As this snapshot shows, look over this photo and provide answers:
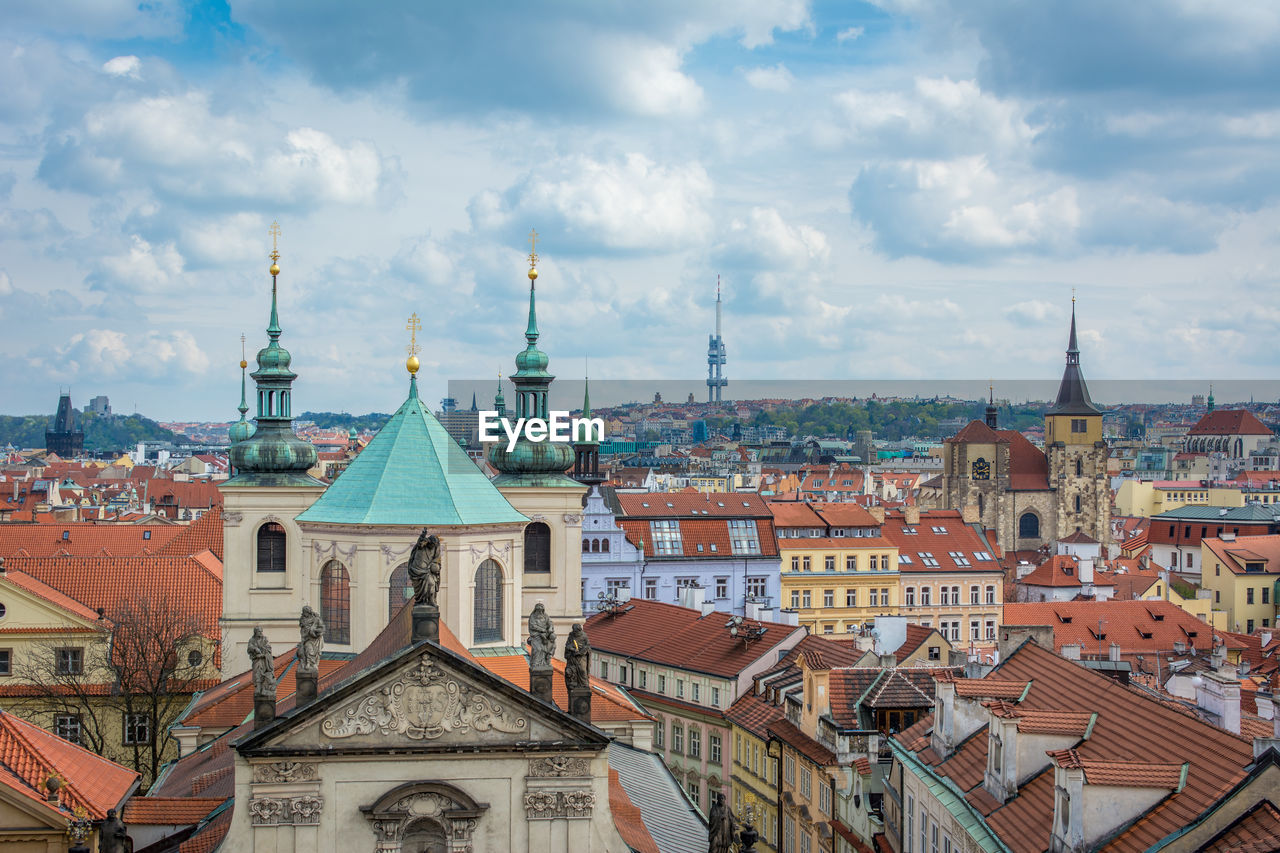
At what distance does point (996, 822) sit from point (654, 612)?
38852 millimetres

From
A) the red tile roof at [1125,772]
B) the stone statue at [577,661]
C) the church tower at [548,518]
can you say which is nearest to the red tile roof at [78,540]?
the church tower at [548,518]

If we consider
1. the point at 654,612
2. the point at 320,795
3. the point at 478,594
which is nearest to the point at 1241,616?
the point at 654,612

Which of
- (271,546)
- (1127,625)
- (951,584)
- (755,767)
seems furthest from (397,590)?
(951,584)

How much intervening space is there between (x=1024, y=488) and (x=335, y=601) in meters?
124

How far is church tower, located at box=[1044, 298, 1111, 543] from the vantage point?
514 feet

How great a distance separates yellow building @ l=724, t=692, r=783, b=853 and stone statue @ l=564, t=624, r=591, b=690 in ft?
65.3

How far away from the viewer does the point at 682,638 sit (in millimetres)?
60906

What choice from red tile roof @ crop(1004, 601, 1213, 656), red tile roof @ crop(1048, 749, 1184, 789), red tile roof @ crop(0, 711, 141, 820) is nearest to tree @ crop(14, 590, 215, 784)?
red tile roof @ crop(0, 711, 141, 820)

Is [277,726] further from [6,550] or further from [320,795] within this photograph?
[6,550]

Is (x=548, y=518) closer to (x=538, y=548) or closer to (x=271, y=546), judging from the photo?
(x=538, y=548)

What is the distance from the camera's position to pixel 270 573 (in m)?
51.6

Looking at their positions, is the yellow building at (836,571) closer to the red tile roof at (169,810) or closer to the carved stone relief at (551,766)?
the red tile roof at (169,810)

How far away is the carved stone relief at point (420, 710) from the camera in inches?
1062

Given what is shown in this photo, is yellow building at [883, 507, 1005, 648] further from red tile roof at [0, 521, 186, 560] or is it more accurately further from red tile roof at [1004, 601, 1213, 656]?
red tile roof at [0, 521, 186, 560]
